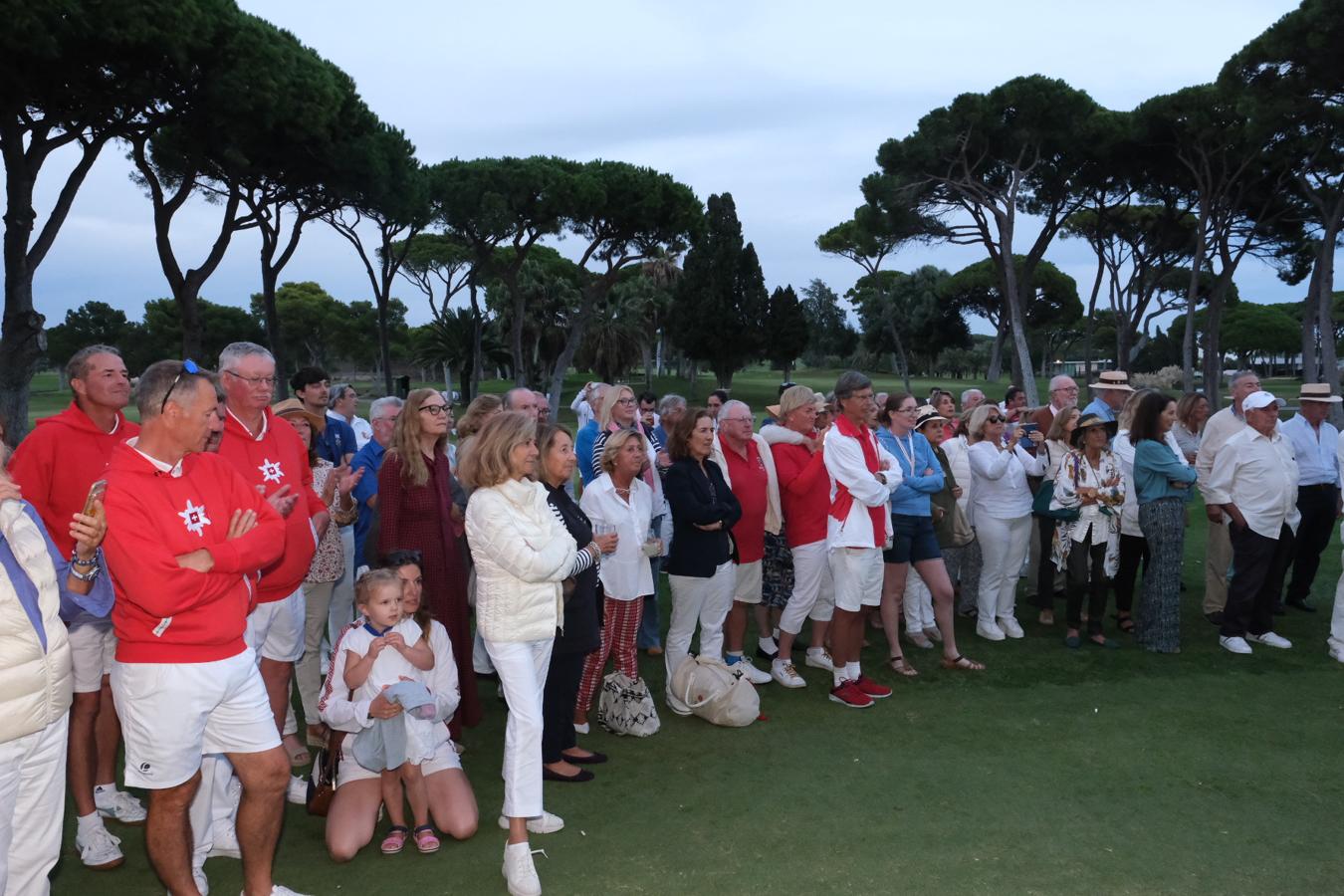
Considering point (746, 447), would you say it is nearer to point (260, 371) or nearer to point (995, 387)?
point (260, 371)

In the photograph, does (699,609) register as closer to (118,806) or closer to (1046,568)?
(118,806)

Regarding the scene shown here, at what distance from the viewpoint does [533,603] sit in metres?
3.68

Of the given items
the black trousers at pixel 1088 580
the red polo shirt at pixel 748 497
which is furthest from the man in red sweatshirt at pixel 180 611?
the black trousers at pixel 1088 580

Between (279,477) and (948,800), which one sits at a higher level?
(279,477)

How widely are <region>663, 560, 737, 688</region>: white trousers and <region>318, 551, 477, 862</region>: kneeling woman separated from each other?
160 centimetres

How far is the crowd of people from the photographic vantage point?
2865 mm

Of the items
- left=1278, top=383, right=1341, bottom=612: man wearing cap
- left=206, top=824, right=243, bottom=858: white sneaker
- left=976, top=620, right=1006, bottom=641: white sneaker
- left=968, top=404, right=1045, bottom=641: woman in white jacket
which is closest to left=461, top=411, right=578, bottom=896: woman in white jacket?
left=206, top=824, right=243, bottom=858: white sneaker

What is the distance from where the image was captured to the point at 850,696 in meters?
5.66

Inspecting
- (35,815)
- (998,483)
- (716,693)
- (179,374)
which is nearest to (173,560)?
(179,374)

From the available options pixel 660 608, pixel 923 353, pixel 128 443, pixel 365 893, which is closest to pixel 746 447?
pixel 660 608

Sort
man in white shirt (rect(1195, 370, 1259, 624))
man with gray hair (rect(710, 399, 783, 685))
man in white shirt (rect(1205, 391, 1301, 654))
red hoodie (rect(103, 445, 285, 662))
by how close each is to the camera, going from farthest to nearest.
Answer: man in white shirt (rect(1195, 370, 1259, 624)), man in white shirt (rect(1205, 391, 1301, 654)), man with gray hair (rect(710, 399, 783, 685)), red hoodie (rect(103, 445, 285, 662))

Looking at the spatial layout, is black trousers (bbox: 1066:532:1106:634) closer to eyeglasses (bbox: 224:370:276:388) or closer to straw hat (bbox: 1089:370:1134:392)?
straw hat (bbox: 1089:370:1134:392)

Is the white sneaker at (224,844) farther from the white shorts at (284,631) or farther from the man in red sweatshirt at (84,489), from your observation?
the white shorts at (284,631)

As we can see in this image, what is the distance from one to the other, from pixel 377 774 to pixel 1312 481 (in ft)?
25.0
